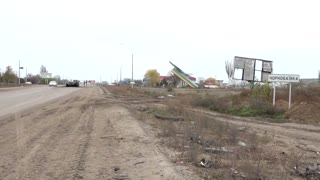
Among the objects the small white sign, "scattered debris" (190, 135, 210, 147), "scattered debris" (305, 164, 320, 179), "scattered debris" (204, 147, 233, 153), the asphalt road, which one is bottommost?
the asphalt road

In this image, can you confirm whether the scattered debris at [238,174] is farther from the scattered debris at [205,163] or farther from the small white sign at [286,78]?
the small white sign at [286,78]

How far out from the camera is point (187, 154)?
9.73 meters

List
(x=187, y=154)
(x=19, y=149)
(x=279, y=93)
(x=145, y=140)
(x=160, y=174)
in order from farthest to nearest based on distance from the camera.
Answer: (x=279, y=93) → (x=145, y=140) → (x=19, y=149) → (x=187, y=154) → (x=160, y=174)

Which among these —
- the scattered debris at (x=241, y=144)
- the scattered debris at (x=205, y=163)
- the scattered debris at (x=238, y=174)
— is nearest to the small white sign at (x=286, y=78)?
the scattered debris at (x=241, y=144)

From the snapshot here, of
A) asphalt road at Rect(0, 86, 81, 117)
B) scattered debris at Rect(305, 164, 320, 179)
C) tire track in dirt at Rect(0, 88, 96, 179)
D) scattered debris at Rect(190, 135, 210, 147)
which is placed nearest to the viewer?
scattered debris at Rect(305, 164, 320, 179)

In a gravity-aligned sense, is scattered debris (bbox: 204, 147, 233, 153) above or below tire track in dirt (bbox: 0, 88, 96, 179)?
above

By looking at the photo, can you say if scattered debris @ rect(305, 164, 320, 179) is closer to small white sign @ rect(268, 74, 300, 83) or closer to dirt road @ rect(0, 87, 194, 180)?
dirt road @ rect(0, 87, 194, 180)

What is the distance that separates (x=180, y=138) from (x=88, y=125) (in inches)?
203

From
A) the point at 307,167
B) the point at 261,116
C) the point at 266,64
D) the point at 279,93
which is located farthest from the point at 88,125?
the point at 266,64

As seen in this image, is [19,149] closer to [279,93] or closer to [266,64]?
[279,93]

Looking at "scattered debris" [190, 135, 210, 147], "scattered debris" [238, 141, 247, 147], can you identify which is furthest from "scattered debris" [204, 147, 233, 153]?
"scattered debris" [238, 141, 247, 147]

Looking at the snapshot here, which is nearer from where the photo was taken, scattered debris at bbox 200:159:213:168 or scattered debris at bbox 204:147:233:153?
scattered debris at bbox 200:159:213:168

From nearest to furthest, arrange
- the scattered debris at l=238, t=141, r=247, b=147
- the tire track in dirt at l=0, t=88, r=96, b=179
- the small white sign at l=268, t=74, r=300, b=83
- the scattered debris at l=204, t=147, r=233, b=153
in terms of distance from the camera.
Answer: the tire track in dirt at l=0, t=88, r=96, b=179 < the scattered debris at l=204, t=147, r=233, b=153 < the scattered debris at l=238, t=141, r=247, b=147 < the small white sign at l=268, t=74, r=300, b=83

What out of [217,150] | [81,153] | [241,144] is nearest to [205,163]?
[217,150]
